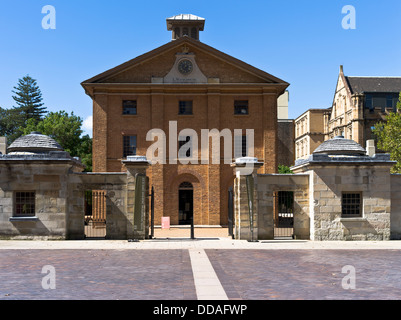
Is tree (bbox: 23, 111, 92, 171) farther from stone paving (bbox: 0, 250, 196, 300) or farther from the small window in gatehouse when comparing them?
stone paving (bbox: 0, 250, 196, 300)

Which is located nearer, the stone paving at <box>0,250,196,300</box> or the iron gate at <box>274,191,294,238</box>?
the stone paving at <box>0,250,196,300</box>

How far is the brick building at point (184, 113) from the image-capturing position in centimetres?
3088

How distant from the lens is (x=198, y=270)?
12.2 meters

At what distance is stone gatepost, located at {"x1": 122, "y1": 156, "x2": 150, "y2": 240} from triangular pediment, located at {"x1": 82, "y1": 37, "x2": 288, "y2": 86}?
1295 cm

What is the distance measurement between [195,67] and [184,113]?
3.37m

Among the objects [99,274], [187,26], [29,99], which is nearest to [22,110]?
[29,99]

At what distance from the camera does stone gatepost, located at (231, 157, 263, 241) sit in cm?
1962

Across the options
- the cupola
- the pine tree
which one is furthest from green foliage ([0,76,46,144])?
the cupola

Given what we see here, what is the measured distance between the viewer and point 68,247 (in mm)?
17312

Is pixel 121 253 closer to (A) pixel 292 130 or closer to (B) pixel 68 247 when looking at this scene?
(B) pixel 68 247

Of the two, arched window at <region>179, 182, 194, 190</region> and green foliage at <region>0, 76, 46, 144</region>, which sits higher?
green foliage at <region>0, 76, 46, 144</region>

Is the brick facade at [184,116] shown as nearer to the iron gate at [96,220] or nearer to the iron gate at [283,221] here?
the iron gate at [283,221]
